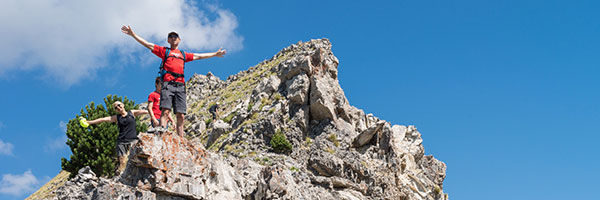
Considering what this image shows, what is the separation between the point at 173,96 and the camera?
16938 millimetres

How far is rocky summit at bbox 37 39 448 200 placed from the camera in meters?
16.9

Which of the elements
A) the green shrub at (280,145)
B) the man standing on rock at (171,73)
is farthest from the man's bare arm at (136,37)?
the green shrub at (280,145)

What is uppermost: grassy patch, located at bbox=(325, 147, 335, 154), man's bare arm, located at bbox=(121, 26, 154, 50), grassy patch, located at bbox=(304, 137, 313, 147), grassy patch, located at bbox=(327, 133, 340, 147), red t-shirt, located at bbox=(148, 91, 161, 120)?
grassy patch, located at bbox=(304, 137, 313, 147)

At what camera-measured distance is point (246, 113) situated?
39344 mm

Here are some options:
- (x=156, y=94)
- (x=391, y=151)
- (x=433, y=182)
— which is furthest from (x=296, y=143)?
(x=156, y=94)

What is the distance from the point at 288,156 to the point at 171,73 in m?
15.8

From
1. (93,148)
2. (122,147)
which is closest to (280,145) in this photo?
(93,148)

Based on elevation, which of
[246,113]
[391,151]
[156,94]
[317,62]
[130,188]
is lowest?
[130,188]

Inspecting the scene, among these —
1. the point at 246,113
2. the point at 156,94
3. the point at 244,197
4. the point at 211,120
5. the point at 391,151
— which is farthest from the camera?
the point at 211,120

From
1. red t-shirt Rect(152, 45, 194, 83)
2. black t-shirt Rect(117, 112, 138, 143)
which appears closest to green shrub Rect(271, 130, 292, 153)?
black t-shirt Rect(117, 112, 138, 143)

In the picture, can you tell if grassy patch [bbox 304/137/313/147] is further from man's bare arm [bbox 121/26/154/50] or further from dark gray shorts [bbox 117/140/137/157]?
man's bare arm [bbox 121/26/154/50]

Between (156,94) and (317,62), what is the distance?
22654 mm

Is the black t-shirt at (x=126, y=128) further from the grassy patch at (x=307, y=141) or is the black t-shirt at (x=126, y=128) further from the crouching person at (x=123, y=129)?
the grassy patch at (x=307, y=141)

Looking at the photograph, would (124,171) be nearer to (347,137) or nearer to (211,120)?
(347,137)
